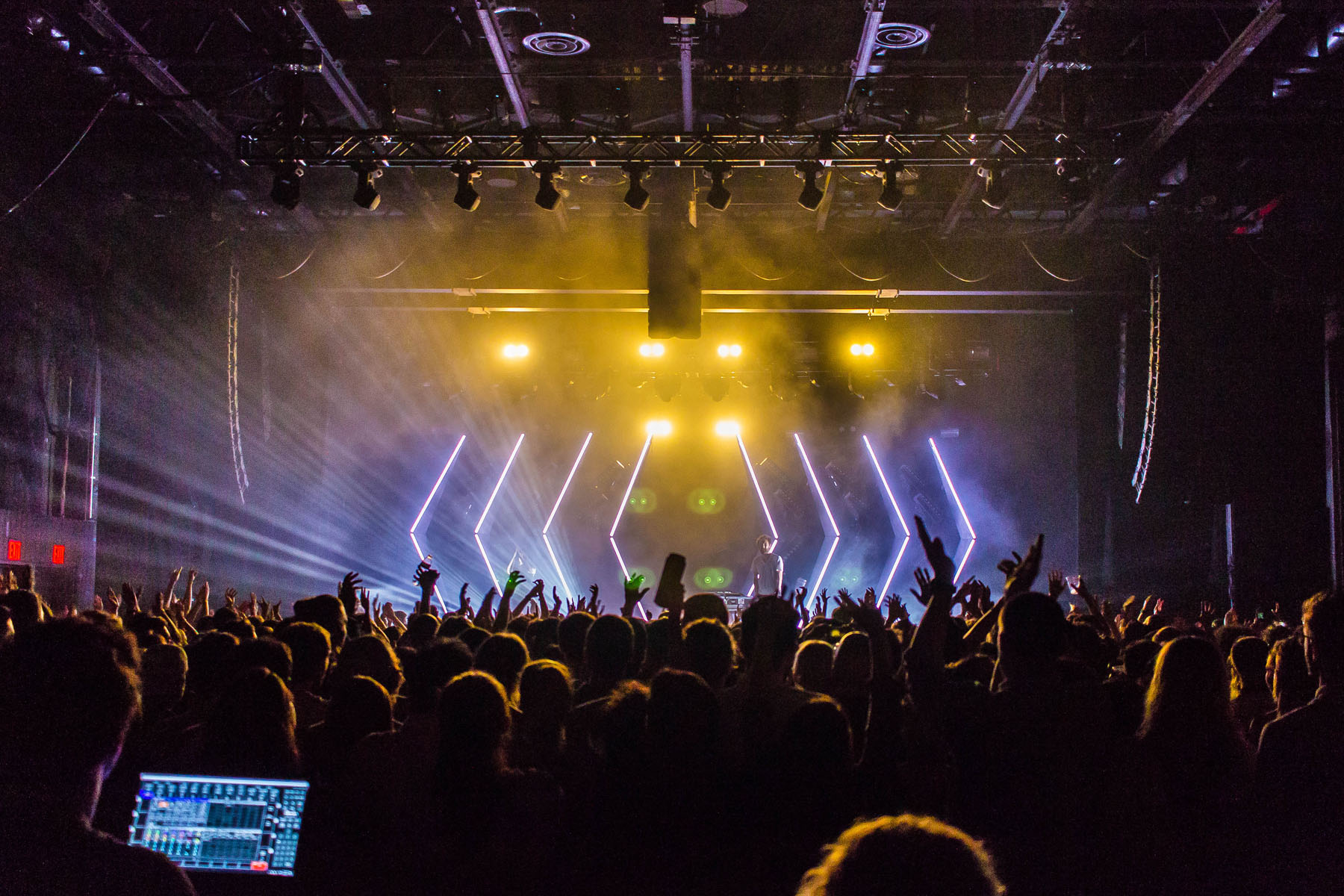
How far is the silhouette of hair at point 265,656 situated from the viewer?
9.80ft

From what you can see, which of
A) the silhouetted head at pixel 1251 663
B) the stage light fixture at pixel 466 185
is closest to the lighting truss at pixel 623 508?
the stage light fixture at pixel 466 185

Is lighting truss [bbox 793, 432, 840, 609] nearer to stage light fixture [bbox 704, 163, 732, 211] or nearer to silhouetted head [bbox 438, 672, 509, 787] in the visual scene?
stage light fixture [bbox 704, 163, 732, 211]

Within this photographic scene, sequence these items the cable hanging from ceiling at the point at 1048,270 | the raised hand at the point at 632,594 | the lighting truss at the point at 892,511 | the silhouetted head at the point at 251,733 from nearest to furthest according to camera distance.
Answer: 1. the silhouetted head at the point at 251,733
2. the raised hand at the point at 632,594
3. the cable hanging from ceiling at the point at 1048,270
4. the lighting truss at the point at 892,511

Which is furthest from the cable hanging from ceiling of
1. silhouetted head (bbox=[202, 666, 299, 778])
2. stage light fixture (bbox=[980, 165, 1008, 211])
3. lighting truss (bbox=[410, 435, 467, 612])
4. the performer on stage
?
silhouetted head (bbox=[202, 666, 299, 778])

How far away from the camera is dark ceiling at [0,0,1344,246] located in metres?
6.65

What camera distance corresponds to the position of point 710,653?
2.96m

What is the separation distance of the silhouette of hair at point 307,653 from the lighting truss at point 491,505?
11220 mm

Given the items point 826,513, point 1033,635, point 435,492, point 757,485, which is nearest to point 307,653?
point 1033,635

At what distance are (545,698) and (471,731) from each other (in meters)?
0.49

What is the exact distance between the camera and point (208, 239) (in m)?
9.61

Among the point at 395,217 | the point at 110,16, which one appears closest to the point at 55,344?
Result: the point at 110,16

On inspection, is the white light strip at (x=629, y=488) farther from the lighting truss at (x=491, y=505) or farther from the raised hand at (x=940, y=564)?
the raised hand at (x=940, y=564)

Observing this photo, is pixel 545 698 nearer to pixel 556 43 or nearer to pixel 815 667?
pixel 815 667

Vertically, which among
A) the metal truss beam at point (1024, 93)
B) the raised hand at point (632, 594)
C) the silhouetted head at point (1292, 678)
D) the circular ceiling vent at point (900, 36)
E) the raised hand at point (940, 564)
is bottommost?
the silhouetted head at point (1292, 678)
